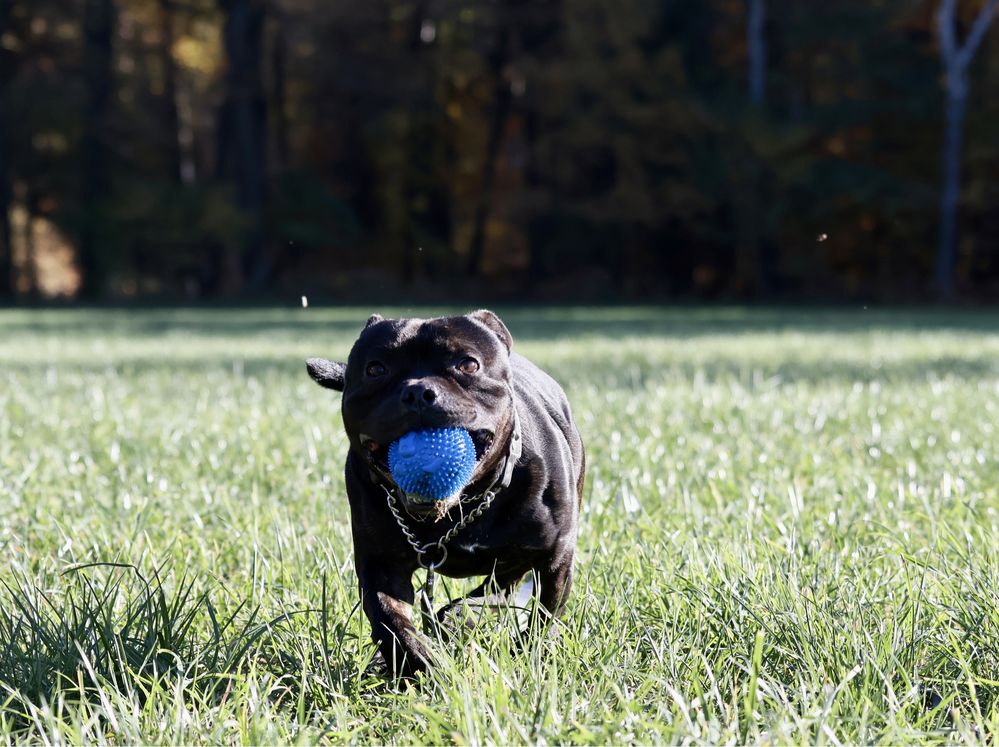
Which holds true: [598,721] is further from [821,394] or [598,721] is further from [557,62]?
[557,62]

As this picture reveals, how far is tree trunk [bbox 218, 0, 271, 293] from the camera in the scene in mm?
34219

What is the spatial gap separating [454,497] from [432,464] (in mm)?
95

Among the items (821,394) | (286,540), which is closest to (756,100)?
(821,394)

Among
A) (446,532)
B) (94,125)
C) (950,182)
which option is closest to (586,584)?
(446,532)

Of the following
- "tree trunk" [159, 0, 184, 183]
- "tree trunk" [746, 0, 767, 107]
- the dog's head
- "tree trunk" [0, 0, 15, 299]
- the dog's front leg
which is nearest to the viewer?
the dog's head

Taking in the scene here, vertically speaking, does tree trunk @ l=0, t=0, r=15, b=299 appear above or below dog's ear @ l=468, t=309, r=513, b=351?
above

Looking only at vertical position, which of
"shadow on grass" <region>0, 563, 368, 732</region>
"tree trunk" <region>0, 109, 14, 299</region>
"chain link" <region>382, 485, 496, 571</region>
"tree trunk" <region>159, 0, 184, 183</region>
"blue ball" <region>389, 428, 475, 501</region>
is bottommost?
"shadow on grass" <region>0, 563, 368, 732</region>

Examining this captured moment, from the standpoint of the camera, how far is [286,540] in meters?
3.34

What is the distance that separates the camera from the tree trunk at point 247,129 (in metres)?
34.2

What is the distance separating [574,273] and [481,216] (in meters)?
3.66

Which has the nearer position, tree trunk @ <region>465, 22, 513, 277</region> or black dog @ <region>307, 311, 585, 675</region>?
black dog @ <region>307, 311, 585, 675</region>

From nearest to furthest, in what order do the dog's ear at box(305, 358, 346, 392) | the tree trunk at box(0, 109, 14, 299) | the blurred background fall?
the dog's ear at box(305, 358, 346, 392) < the blurred background < the tree trunk at box(0, 109, 14, 299)

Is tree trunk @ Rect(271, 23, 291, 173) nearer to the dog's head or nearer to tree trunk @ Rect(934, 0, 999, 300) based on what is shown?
tree trunk @ Rect(934, 0, 999, 300)

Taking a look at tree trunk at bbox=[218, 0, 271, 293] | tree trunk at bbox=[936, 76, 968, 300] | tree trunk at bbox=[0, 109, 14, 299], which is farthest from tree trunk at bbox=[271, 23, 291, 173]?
tree trunk at bbox=[936, 76, 968, 300]
